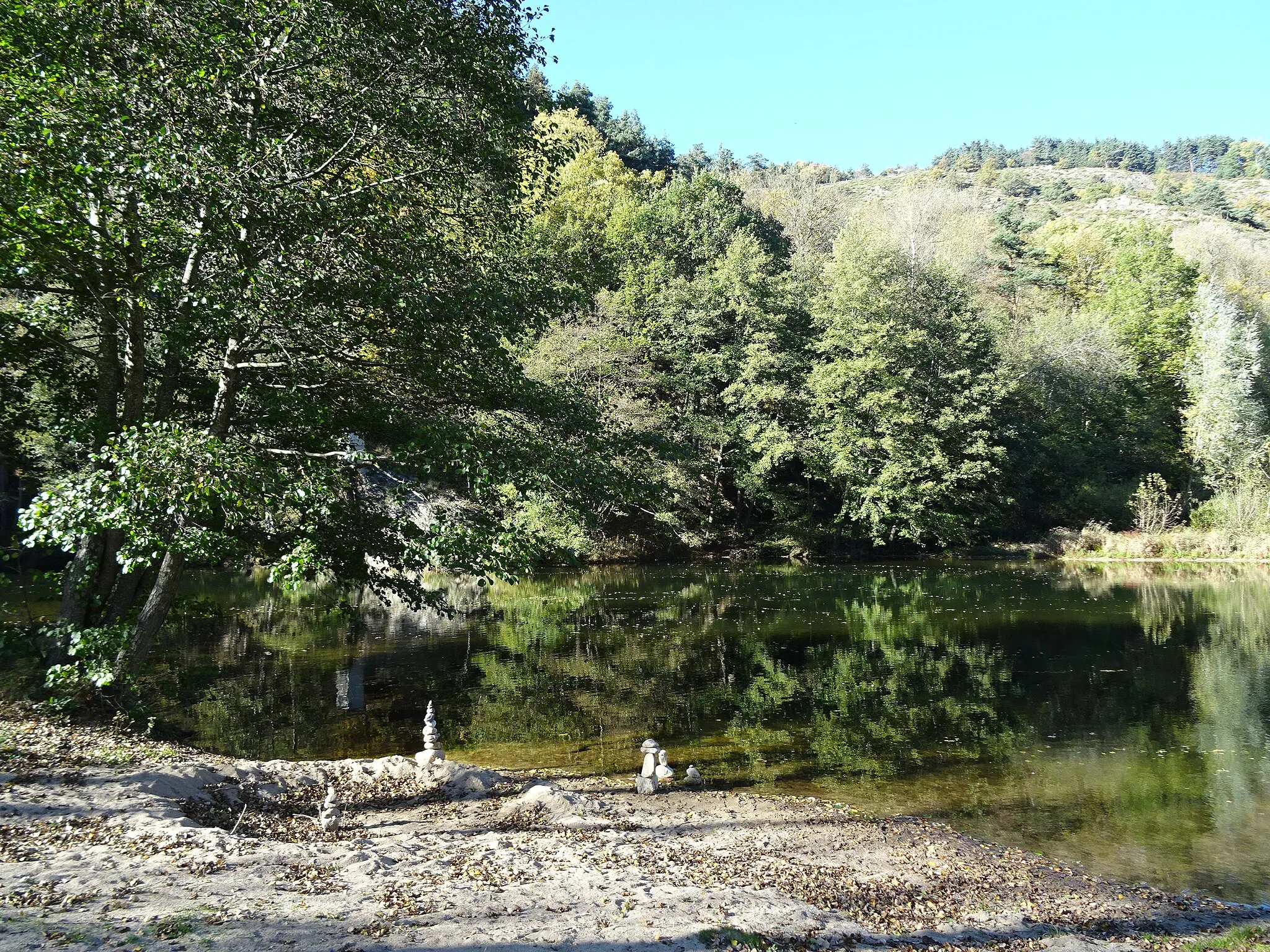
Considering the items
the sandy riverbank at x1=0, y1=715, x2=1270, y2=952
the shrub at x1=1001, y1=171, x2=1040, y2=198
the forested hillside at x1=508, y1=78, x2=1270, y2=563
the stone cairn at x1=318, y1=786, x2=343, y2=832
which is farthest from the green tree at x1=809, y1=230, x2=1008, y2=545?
the shrub at x1=1001, y1=171, x2=1040, y2=198

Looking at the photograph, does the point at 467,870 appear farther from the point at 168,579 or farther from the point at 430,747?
the point at 168,579

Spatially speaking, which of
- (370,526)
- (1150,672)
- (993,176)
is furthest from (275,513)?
(993,176)

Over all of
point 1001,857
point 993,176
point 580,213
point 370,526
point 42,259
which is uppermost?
point 993,176

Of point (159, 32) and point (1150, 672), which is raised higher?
point (159, 32)

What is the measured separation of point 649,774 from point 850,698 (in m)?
6.30

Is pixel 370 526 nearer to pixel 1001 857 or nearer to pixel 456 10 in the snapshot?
pixel 456 10

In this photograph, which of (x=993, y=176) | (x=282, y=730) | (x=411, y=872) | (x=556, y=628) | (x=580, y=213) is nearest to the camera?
(x=411, y=872)

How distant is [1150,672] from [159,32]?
756 inches

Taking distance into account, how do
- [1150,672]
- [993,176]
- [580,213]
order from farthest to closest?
[993,176]
[580,213]
[1150,672]

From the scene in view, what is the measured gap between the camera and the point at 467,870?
6461 mm

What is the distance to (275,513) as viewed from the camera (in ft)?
32.0

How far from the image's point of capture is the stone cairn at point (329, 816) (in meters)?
7.66

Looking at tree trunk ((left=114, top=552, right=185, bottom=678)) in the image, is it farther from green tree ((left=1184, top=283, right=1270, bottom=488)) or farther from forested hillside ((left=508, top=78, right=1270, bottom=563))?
green tree ((left=1184, top=283, right=1270, bottom=488))

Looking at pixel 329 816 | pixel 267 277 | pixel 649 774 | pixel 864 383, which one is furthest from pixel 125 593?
pixel 864 383
